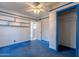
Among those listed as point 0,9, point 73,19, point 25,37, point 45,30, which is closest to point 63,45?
point 73,19

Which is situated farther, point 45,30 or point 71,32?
point 45,30

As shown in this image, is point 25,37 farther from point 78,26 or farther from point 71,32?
point 78,26

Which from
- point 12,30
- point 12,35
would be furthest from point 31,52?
point 12,30

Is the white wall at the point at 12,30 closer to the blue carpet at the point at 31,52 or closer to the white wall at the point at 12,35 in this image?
the white wall at the point at 12,35

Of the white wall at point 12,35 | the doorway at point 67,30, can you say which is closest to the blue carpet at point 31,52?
the white wall at point 12,35

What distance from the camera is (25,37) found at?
3.56 m

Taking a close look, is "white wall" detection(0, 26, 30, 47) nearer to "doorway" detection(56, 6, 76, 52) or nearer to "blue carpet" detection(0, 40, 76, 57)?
"blue carpet" detection(0, 40, 76, 57)

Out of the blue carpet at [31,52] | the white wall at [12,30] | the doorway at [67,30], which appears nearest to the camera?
the blue carpet at [31,52]

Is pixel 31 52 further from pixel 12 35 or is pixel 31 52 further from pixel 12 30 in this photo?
pixel 12 30

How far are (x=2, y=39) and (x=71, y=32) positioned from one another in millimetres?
2351

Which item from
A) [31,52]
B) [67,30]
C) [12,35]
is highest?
[67,30]

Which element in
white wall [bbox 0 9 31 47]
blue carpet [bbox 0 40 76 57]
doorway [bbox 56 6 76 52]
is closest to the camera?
blue carpet [bbox 0 40 76 57]

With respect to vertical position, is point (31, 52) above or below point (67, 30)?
below

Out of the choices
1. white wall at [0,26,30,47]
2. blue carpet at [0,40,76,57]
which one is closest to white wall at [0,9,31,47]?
white wall at [0,26,30,47]
